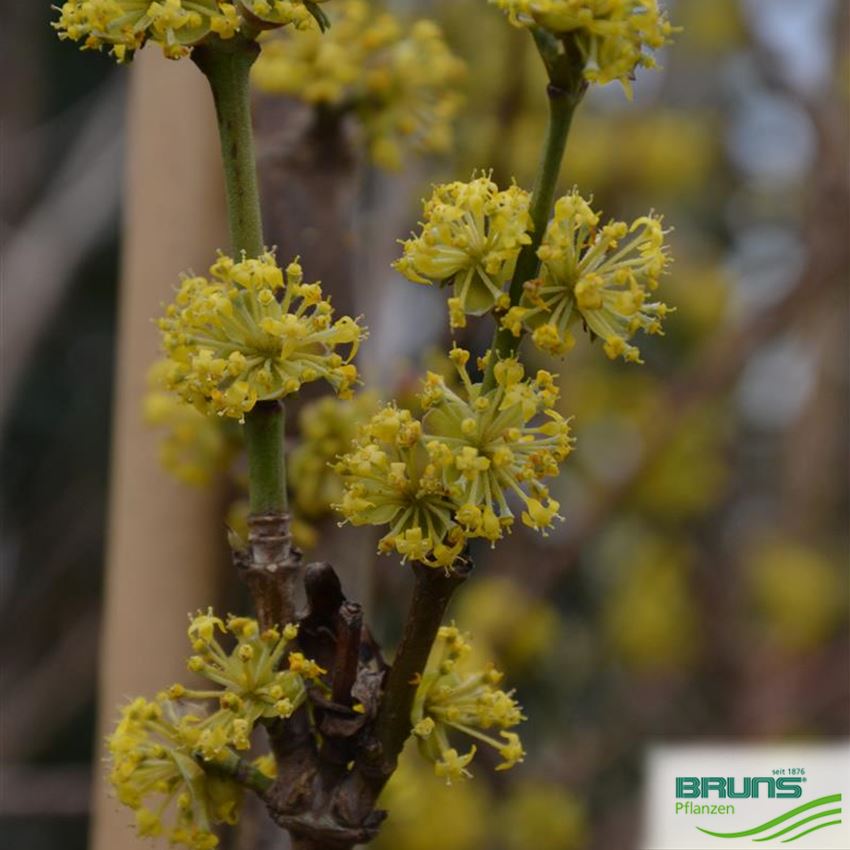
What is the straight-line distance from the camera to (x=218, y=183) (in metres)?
0.89

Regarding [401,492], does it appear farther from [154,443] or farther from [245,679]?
[154,443]

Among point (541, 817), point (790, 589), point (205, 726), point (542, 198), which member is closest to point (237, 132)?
point (542, 198)

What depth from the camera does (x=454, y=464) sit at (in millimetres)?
441

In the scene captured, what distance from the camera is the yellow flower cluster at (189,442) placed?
771 mm

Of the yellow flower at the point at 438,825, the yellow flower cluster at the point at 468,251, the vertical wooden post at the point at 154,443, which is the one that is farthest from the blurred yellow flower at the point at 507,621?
the yellow flower cluster at the point at 468,251

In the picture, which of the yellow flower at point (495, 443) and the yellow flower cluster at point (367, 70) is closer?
the yellow flower at point (495, 443)

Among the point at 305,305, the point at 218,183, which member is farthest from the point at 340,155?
the point at 305,305

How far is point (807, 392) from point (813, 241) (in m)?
1.06

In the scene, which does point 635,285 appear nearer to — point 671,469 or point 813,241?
point 813,241

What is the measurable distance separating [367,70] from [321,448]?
263 mm

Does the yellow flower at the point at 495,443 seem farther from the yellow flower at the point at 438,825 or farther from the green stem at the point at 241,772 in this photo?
the yellow flower at the point at 438,825

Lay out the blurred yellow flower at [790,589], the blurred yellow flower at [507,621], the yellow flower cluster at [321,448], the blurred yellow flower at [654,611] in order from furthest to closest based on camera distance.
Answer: the blurred yellow flower at [790,589]
the blurred yellow flower at [654,611]
the blurred yellow flower at [507,621]
the yellow flower cluster at [321,448]

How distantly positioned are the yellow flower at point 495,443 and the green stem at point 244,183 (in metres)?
0.06

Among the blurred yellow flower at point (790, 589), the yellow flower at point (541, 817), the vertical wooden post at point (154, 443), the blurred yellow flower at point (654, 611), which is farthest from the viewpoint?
the blurred yellow flower at point (790, 589)
